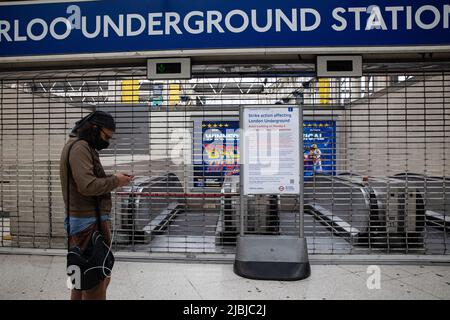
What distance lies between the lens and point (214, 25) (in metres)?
3.76

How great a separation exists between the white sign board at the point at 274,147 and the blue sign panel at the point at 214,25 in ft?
2.61

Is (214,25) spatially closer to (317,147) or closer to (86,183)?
(86,183)

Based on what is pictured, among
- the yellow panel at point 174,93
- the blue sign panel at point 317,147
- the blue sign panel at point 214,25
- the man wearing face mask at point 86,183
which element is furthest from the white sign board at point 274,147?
the man wearing face mask at point 86,183

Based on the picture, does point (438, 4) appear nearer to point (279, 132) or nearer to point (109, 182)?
point (279, 132)

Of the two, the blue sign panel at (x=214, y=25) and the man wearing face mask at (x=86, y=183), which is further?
the blue sign panel at (x=214, y=25)

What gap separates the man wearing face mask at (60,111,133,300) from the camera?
2.28 m

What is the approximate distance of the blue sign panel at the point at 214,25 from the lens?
362 cm

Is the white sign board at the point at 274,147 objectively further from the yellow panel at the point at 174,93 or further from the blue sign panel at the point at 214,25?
the yellow panel at the point at 174,93

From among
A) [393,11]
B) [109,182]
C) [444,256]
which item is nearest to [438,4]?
[393,11]

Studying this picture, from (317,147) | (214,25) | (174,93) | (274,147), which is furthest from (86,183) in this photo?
(174,93)

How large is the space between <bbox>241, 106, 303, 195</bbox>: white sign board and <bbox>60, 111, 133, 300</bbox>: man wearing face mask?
160 centimetres

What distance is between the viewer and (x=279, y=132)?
3.62 m

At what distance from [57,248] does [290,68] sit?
4.12 metres

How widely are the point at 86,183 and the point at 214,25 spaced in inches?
94.5
